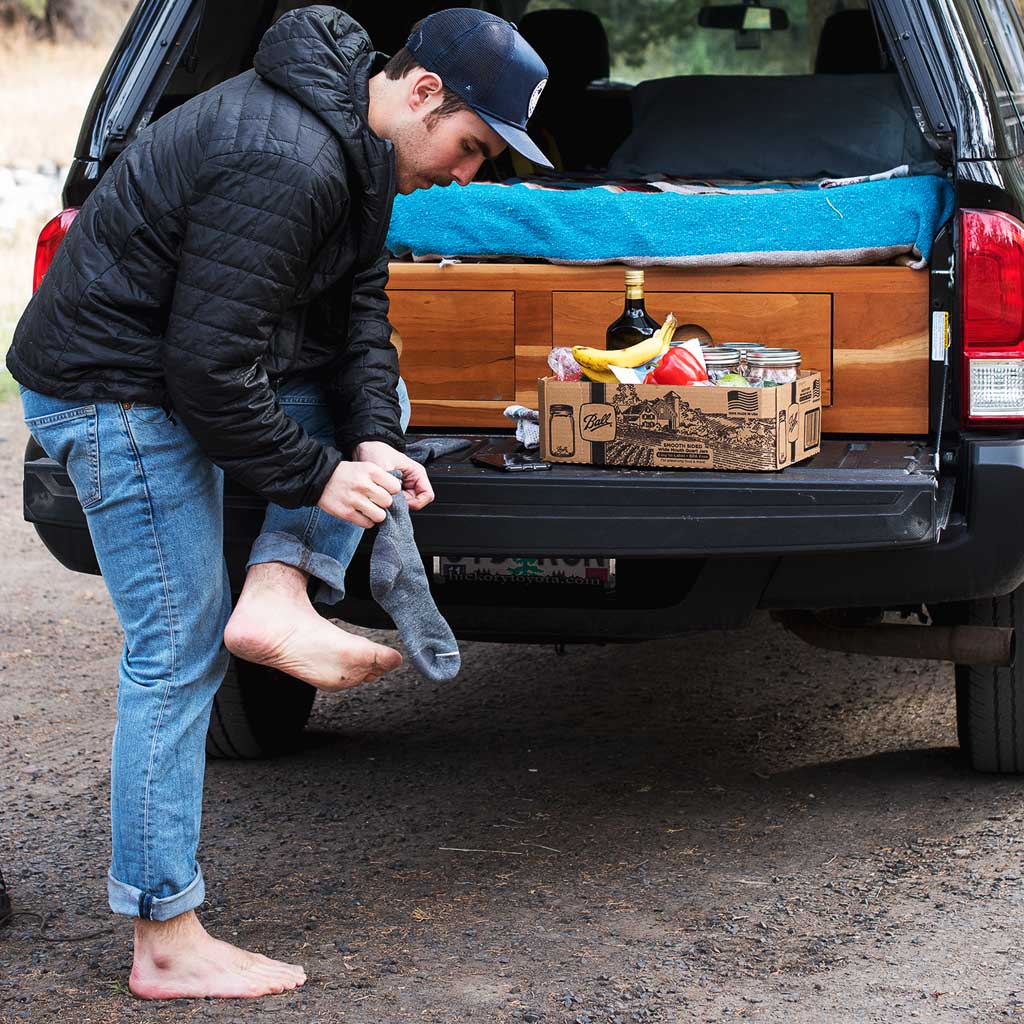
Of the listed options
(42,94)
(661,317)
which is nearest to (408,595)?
(661,317)

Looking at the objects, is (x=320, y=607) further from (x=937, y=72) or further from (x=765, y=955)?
(x=937, y=72)

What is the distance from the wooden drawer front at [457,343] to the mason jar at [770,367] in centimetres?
66

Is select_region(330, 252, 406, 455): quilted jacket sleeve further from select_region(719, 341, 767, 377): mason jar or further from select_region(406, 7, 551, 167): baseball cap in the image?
select_region(719, 341, 767, 377): mason jar

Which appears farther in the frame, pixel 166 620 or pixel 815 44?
pixel 815 44

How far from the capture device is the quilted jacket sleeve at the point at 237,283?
97.7 inches

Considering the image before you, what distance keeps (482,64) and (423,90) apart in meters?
0.11

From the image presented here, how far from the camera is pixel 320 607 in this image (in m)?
3.21

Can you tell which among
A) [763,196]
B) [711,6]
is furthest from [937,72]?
[711,6]

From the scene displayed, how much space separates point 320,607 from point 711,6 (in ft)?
13.5

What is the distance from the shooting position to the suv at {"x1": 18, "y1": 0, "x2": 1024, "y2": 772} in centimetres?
303

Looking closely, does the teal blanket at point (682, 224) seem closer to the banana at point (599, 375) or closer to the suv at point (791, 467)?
the suv at point (791, 467)

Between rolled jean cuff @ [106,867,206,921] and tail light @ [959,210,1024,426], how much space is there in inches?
70.3

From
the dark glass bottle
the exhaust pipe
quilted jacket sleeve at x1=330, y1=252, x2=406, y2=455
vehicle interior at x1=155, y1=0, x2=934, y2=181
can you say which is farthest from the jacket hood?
the exhaust pipe

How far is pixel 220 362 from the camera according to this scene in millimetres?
2527
